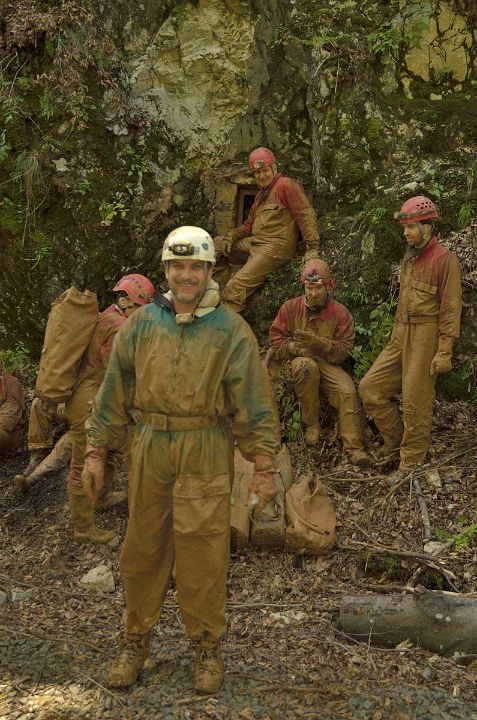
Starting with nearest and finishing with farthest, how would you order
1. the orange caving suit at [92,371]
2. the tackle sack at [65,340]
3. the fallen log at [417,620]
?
the fallen log at [417,620], the tackle sack at [65,340], the orange caving suit at [92,371]

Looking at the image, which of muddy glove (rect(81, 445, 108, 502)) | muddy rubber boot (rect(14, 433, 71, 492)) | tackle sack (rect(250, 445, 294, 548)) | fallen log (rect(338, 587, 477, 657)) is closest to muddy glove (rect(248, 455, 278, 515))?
muddy glove (rect(81, 445, 108, 502))

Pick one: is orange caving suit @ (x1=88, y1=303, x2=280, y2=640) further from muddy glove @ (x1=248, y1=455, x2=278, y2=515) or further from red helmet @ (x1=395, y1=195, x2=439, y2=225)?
red helmet @ (x1=395, y1=195, x2=439, y2=225)

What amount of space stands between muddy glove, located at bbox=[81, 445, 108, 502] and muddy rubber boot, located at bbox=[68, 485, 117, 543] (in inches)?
88.9

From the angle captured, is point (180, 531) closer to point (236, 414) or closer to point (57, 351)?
Result: point (236, 414)

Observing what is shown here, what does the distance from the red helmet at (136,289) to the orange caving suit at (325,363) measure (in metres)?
1.88

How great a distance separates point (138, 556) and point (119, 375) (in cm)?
100

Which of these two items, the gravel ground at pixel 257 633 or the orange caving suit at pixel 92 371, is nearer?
the gravel ground at pixel 257 633


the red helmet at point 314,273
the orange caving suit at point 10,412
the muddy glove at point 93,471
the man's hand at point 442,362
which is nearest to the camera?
the muddy glove at point 93,471

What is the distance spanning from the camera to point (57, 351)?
587 cm

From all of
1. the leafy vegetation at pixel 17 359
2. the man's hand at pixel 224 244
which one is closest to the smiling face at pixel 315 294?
the man's hand at pixel 224 244

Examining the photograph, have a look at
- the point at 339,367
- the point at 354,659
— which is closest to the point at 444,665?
the point at 354,659

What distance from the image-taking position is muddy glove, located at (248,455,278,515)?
398cm

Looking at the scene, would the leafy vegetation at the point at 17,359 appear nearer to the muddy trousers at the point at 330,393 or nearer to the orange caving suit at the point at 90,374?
the orange caving suit at the point at 90,374

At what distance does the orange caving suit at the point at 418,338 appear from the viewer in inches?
259
